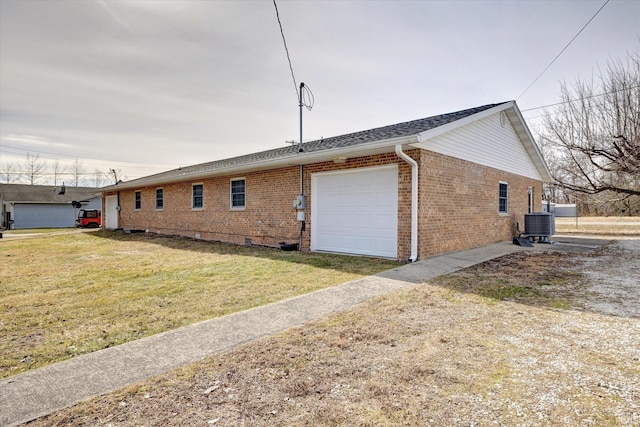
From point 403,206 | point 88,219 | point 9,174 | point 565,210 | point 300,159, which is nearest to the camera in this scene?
point 403,206

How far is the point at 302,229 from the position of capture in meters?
10.7

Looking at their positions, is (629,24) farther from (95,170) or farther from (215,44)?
(95,170)

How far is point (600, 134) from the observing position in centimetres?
1828

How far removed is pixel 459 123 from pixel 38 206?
39131mm

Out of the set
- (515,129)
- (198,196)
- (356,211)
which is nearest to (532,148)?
(515,129)

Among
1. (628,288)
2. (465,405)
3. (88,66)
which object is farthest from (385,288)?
(88,66)

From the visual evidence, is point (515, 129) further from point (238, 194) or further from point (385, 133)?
point (238, 194)

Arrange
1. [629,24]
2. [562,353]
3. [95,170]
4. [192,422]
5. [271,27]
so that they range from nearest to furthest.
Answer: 1. [192,422]
2. [562,353]
3. [271,27]
4. [629,24]
5. [95,170]

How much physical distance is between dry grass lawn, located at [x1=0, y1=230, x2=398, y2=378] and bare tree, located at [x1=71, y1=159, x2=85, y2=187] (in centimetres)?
5513

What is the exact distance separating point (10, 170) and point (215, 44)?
57.6 metres

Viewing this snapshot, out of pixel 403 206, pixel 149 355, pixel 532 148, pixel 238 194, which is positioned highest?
pixel 532 148

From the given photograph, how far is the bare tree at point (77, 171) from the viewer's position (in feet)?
183

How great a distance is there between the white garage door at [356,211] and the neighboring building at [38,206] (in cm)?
3022

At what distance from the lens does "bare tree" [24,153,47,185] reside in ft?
162
